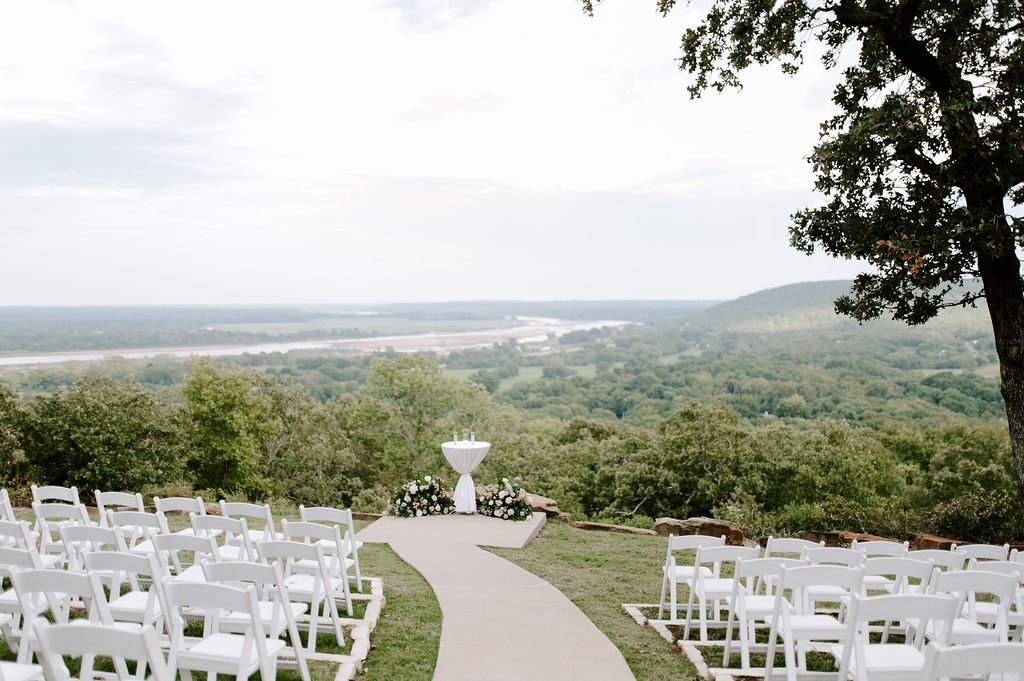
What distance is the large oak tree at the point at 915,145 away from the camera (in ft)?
26.5

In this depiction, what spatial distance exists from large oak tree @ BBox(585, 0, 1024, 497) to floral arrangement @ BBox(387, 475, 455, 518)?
687cm

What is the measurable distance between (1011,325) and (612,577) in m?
5.57

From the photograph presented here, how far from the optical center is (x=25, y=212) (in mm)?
43812

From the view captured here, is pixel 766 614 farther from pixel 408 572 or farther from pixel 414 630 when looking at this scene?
pixel 408 572

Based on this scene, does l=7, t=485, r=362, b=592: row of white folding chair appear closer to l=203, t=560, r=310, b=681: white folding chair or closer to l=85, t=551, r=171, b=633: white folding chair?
l=85, t=551, r=171, b=633: white folding chair

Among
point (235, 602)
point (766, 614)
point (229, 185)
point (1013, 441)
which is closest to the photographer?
point (235, 602)

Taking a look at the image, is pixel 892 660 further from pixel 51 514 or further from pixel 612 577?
pixel 51 514

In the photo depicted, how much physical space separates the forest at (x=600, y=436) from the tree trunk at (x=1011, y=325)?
4.07 meters

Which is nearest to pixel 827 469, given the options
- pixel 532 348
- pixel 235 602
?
pixel 235 602

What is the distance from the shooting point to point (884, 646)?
4254mm

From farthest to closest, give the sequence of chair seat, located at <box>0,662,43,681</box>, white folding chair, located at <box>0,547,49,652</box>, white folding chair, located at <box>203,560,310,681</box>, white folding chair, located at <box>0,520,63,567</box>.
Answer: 1. white folding chair, located at <box>0,520,63,567</box>
2. white folding chair, located at <box>0,547,49,652</box>
3. white folding chair, located at <box>203,560,310,681</box>
4. chair seat, located at <box>0,662,43,681</box>

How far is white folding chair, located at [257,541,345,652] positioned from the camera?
4.79 meters

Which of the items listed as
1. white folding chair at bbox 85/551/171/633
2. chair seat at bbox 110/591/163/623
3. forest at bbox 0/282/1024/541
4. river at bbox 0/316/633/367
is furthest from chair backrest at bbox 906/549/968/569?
river at bbox 0/316/633/367

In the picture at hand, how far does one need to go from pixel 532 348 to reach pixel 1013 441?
2602 inches
